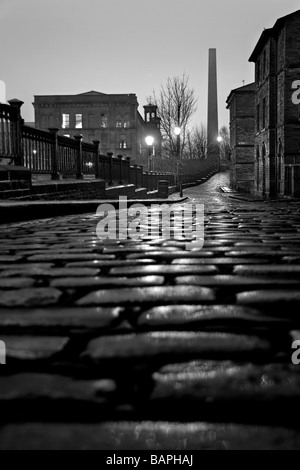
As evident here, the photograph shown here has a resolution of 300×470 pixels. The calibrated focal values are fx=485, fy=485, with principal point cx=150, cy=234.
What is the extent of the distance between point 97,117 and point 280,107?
4664 centimetres

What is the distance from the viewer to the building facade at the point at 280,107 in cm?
2653

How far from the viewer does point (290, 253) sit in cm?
405

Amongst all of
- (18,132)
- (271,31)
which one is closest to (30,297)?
(18,132)

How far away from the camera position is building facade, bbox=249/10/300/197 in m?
26.5

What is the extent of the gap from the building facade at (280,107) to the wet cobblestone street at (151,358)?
23.3 m

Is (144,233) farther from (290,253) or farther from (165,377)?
(165,377)

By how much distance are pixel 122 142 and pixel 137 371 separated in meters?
71.5

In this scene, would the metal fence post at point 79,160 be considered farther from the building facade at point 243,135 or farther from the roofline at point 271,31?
the building facade at point 243,135

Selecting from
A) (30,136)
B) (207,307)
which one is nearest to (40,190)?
(30,136)

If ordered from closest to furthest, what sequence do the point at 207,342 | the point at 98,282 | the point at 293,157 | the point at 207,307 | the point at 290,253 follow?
the point at 207,342 → the point at 207,307 → the point at 98,282 → the point at 290,253 → the point at 293,157

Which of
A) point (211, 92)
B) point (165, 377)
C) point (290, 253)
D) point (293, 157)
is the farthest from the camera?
point (211, 92)

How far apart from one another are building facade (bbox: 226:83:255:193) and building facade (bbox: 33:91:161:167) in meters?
28.0

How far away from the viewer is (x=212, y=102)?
301 ft

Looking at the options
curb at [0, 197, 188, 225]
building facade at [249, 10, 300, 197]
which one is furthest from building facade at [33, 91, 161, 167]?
curb at [0, 197, 188, 225]
